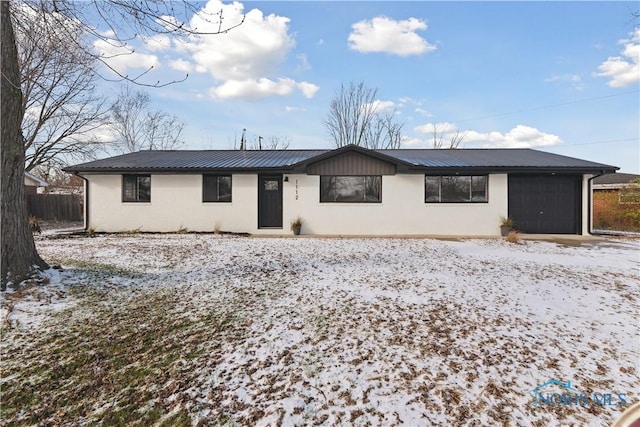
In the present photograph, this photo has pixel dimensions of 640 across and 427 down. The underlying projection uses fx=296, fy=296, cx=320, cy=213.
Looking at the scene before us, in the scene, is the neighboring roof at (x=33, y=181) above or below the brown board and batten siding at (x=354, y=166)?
above

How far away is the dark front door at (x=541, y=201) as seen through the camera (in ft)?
37.7

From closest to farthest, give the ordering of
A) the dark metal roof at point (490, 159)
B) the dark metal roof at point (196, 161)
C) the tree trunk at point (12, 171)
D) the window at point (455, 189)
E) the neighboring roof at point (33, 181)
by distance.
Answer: the tree trunk at point (12, 171) → the dark metal roof at point (490, 159) → the window at point (455, 189) → the dark metal roof at point (196, 161) → the neighboring roof at point (33, 181)

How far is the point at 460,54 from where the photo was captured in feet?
47.0

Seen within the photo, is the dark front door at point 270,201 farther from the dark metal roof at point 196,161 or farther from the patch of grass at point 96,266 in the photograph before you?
the patch of grass at point 96,266

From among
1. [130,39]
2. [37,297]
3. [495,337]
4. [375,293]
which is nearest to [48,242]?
[37,297]

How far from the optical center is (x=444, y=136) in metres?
28.5

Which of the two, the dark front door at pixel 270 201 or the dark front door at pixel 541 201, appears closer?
the dark front door at pixel 541 201

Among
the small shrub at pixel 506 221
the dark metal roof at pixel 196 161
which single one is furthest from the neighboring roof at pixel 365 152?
the small shrub at pixel 506 221

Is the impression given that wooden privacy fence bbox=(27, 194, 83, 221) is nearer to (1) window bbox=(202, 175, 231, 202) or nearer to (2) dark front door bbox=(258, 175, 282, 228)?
(1) window bbox=(202, 175, 231, 202)

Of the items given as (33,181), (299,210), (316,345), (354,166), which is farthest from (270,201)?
(33,181)

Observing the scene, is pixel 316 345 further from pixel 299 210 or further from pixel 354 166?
pixel 354 166

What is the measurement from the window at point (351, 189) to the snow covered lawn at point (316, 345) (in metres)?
5.80

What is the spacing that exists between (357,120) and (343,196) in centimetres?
1613

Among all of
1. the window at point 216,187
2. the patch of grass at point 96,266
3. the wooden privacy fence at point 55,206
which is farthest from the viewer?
the wooden privacy fence at point 55,206
